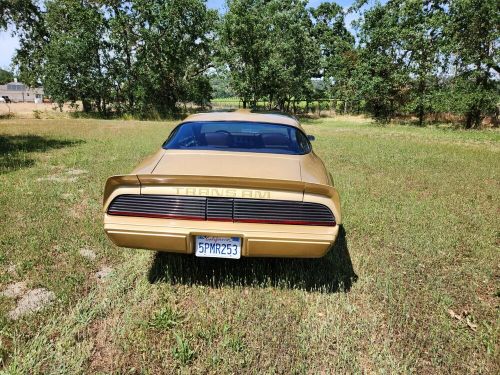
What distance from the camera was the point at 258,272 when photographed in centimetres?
351

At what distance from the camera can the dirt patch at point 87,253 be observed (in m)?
3.77

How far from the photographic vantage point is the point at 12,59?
3167cm

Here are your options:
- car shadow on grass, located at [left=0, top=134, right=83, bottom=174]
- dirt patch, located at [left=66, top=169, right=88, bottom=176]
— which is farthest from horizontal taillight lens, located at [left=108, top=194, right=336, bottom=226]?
car shadow on grass, located at [left=0, top=134, right=83, bottom=174]

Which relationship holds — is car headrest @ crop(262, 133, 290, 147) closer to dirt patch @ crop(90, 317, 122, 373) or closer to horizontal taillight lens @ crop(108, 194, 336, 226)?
horizontal taillight lens @ crop(108, 194, 336, 226)

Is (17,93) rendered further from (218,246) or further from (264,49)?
(218,246)

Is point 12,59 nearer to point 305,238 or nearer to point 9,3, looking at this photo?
point 9,3

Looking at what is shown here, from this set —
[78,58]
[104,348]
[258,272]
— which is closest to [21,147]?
[258,272]

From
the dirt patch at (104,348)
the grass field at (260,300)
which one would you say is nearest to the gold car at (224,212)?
the grass field at (260,300)

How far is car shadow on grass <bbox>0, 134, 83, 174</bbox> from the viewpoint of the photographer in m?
8.35

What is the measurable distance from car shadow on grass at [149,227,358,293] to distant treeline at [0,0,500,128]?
75.3 ft

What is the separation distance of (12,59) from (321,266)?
125 feet

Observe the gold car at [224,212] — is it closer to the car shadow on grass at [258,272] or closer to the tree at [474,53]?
the car shadow on grass at [258,272]

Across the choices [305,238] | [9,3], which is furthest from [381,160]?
[9,3]

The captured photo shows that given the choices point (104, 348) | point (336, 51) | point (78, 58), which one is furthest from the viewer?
point (336, 51)
